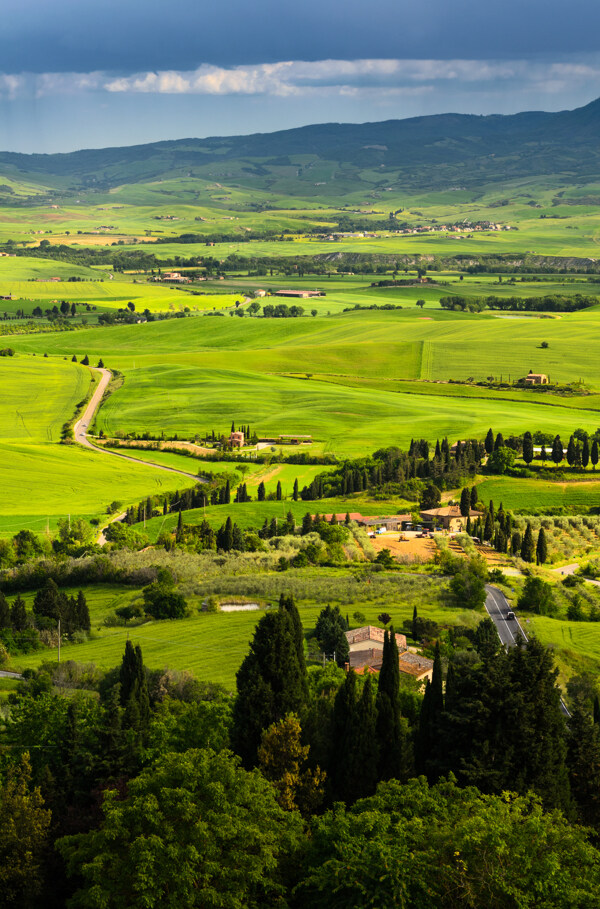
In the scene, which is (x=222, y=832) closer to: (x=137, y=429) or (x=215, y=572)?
(x=215, y=572)

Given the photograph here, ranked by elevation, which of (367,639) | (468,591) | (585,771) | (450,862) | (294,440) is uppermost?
(450,862)

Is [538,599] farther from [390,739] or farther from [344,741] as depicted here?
[344,741]

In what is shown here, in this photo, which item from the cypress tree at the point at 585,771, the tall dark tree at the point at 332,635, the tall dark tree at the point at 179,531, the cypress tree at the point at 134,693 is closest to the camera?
the cypress tree at the point at 585,771

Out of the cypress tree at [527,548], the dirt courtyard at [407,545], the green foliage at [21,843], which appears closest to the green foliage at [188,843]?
the green foliage at [21,843]

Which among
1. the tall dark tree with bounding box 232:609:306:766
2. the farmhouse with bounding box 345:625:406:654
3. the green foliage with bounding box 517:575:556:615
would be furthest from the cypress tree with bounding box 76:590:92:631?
the green foliage with bounding box 517:575:556:615

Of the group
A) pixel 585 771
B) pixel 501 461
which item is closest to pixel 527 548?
pixel 501 461

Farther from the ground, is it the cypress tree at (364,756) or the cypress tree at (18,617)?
the cypress tree at (364,756)

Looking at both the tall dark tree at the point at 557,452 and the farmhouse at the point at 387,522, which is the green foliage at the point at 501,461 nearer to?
the tall dark tree at the point at 557,452
